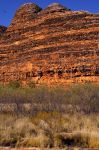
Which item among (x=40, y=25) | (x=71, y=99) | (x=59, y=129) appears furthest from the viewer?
(x=40, y=25)

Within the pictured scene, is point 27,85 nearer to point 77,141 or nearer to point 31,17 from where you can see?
point 31,17

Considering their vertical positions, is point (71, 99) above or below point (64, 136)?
above

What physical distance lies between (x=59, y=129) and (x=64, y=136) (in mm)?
1320

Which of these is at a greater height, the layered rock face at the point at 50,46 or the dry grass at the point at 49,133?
the layered rock face at the point at 50,46

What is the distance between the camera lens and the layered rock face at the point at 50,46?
38.8 metres

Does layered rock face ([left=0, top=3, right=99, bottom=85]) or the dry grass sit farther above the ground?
layered rock face ([left=0, top=3, right=99, bottom=85])

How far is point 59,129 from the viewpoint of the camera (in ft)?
50.5

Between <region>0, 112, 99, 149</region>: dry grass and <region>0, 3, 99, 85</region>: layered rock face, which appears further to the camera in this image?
<region>0, 3, 99, 85</region>: layered rock face

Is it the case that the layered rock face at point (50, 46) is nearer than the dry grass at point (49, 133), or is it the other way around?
the dry grass at point (49, 133)

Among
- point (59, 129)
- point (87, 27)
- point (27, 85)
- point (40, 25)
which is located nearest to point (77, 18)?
point (87, 27)

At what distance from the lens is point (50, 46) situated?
4228 centimetres

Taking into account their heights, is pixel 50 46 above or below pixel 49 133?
above

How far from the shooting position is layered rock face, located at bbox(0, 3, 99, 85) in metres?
38.8

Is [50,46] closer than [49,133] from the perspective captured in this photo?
No
